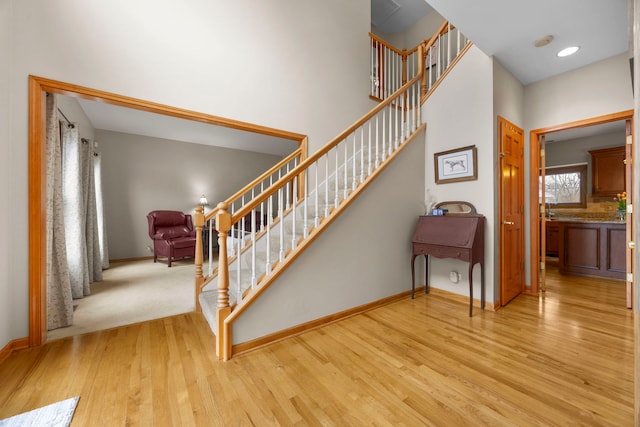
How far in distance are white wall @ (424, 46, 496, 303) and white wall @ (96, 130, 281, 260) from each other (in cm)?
575

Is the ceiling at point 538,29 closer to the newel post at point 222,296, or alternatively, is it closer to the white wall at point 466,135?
the white wall at point 466,135

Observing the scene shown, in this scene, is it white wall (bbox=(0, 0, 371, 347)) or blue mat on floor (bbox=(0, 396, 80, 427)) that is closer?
blue mat on floor (bbox=(0, 396, 80, 427))

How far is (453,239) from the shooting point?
9.14 ft

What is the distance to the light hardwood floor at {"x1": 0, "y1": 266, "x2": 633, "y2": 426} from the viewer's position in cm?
137

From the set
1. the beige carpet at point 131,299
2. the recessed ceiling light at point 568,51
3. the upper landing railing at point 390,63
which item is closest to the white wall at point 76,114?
the beige carpet at point 131,299

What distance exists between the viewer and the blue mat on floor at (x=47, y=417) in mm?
1289

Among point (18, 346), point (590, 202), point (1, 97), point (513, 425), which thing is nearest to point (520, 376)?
point (513, 425)

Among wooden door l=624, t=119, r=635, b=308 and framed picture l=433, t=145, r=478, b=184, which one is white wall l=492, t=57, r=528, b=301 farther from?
wooden door l=624, t=119, r=635, b=308

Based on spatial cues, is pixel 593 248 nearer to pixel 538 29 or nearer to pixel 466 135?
pixel 466 135

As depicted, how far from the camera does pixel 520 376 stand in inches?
65.5

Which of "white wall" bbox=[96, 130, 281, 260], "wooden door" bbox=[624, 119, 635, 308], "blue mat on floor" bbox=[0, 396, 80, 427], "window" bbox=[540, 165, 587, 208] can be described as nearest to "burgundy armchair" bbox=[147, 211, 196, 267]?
"white wall" bbox=[96, 130, 281, 260]

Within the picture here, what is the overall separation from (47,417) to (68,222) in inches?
101

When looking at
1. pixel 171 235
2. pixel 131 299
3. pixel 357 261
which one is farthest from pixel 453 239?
pixel 171 235

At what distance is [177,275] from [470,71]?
17.2 ft
